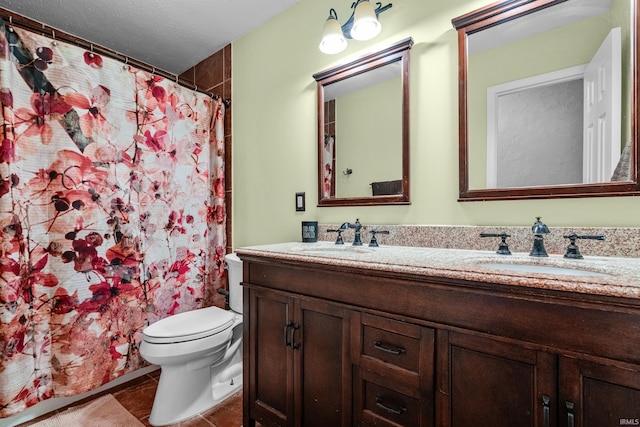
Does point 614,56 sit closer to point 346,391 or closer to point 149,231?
point 346,391

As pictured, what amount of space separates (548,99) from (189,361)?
6.50 ft

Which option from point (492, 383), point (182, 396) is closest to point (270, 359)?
point (182, 396)

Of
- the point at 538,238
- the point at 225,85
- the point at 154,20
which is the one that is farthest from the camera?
the point at 225,85

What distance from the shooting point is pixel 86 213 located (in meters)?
1.65

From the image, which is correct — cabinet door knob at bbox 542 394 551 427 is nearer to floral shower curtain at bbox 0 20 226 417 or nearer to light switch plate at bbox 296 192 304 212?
light switch plate at bbox 296 192 304 212

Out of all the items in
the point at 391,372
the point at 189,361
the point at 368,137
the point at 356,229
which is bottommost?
the point at 189,361

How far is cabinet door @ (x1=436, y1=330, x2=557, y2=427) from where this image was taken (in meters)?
0.74

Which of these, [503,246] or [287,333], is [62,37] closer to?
[287,333]

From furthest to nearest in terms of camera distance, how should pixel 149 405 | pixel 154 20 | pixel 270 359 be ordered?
1. pixel 154 20
2. pixel 149 405
3. pixel 270 359

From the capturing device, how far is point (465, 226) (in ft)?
4.31

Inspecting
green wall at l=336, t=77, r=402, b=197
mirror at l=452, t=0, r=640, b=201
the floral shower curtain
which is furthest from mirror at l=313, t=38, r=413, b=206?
the floral shower curtain

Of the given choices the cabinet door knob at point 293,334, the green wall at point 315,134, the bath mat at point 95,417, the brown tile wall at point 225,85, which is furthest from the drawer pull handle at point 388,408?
the brown tile wall at point 225,85

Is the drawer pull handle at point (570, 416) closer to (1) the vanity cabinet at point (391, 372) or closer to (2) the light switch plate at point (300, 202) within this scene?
(1) the vanity cabinet at point (391, 372)

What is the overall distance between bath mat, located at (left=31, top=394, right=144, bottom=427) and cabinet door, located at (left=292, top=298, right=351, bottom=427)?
976 mm
